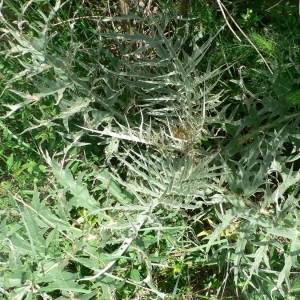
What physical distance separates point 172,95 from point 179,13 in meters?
0.38

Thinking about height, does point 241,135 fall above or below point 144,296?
above

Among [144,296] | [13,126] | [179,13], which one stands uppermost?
[179,13]

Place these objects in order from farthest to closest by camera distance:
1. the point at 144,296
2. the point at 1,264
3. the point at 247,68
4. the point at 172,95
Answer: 1. the point at 144,296
2. the point at 247,68
3. the point at 172,95
4. the point at 1,264

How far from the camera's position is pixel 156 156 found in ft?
5.15

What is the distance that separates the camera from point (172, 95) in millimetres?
1519

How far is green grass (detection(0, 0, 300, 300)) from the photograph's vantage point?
4.48 ft

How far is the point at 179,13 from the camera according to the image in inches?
65.8

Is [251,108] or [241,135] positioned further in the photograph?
[241,135]

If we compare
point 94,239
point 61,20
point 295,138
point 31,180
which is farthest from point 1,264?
point 295,138

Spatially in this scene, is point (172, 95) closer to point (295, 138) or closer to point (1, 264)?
point (295, 138)

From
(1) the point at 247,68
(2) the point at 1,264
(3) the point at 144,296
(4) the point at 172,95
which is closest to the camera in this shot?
(2) the point at 1,264

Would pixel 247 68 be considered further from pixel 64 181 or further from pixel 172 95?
pixel 64 181

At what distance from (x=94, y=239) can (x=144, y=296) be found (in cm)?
44

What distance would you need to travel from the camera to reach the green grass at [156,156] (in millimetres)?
1364
